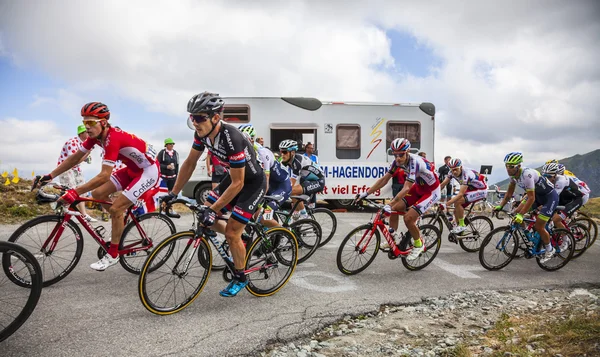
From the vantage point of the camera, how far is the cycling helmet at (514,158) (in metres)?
7.23

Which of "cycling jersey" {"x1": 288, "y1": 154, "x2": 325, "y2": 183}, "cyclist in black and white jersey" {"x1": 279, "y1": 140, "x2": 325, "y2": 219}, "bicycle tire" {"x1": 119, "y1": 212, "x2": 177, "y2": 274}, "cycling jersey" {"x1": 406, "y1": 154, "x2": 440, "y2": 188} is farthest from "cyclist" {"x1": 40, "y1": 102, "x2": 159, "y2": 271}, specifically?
"cycling jersey" {"x1": 406, "y1": 154, "x2": 440, "y2": 188}

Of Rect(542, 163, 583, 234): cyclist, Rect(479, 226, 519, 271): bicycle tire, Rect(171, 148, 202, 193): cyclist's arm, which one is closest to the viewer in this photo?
Rect(171, 148, 202, 193): cyclist's arm

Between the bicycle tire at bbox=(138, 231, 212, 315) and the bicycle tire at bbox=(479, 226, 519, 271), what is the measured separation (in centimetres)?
491

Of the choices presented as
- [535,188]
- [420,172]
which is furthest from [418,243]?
[535,188]

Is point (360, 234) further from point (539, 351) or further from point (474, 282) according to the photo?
point (539, 351)

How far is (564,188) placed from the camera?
830 centimetres

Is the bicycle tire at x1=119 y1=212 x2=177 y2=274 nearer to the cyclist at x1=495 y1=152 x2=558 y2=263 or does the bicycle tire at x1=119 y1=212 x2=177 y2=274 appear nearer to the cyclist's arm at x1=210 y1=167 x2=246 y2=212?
the cyclist's arm at x1=210 y1=167 x2=246 y2=212

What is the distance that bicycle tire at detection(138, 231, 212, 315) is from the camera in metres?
3.84

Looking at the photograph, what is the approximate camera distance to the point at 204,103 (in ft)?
13.1

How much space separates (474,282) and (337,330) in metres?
3.08

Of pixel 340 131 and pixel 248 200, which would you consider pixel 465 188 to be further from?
pixel 248 200

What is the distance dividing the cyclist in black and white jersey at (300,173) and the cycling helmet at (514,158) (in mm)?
3526

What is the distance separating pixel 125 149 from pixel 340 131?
9.19 meters

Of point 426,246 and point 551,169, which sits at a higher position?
point 551,169
